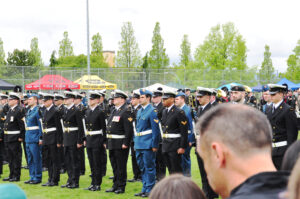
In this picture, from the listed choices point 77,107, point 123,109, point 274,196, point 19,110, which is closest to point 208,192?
point 123,109

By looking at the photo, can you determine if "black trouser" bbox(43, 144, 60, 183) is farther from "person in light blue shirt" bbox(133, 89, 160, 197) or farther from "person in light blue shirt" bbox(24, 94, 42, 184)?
"person in light blue shirt" bbox(133, 89, 160, 197)

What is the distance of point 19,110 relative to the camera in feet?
35.5

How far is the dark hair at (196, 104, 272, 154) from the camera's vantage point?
177 centimetres

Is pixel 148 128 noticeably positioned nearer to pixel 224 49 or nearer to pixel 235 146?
pixel 235 146

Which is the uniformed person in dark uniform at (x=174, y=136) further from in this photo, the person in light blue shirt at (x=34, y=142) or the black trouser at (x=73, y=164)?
the person in light blue shirt at (x=34, y=142)

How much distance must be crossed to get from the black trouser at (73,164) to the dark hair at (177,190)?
7.78 metres

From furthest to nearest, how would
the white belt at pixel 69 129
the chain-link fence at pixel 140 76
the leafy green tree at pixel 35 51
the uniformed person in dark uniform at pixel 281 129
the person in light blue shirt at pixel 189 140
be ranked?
1. the leafy green tree at pixel 35 51
2. the chain-link fence at pixel 140 76
3. the white belt at pixel 69 129
4. the person in light blue shirt at pixel 189 140
5. the uniformed person in dark uniform at pixel 281 129

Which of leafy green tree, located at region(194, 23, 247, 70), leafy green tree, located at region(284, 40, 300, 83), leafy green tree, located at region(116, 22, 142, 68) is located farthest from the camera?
leafy green tree, located at region(116, 22, 142, 68)

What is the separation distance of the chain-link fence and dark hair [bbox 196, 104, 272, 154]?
30.7 m

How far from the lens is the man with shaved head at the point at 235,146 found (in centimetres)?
175

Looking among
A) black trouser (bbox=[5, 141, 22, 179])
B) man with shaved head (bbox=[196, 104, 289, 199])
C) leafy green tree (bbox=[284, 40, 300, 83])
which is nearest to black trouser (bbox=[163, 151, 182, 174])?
black trouser (bbox=[5, 141, 22, 179])

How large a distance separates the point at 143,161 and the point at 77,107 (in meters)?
2.29

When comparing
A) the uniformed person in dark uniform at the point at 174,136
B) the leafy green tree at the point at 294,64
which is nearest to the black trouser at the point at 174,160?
the uniformed person in dark uniform at the point at 174,136

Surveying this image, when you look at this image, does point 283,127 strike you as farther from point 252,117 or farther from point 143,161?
point 252,117
